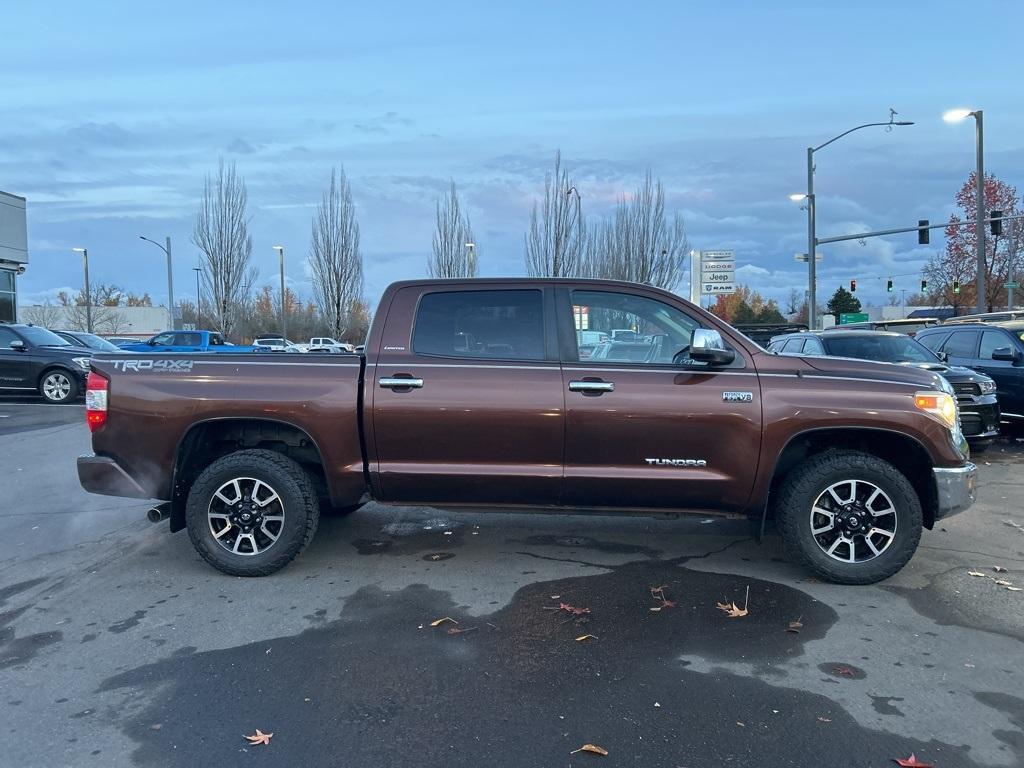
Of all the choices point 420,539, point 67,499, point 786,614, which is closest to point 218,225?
point 67,499

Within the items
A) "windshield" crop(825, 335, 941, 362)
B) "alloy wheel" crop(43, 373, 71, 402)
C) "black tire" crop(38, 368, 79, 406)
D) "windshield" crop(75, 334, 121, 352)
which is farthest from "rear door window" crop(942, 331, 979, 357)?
"windshield" crop(75, 334, 121, 352)

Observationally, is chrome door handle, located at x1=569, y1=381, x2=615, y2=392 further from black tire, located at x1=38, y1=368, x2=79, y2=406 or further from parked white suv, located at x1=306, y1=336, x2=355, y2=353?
black tire, located at x1=38, y1=368, x2=79, y2=406

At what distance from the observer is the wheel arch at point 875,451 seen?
197 inches

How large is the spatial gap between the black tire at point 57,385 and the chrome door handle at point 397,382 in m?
13.9

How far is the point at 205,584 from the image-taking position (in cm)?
518

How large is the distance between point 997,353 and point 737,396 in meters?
8.14

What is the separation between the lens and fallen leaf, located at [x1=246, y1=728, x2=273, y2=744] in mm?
3213

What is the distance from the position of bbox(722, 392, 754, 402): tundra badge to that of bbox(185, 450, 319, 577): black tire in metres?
2.80

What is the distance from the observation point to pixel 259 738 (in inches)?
127

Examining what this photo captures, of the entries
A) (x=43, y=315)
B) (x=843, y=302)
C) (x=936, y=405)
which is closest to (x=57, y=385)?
(x=936, y=405)

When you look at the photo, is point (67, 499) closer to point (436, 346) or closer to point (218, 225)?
point (436, 346)

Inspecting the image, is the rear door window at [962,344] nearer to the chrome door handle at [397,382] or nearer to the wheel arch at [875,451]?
the wheel arch at [875,451]

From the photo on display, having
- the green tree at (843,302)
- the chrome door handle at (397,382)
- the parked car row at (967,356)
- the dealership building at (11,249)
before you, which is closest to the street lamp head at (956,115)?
the parked car row at (967,356)

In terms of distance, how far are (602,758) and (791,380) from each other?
2804mm
